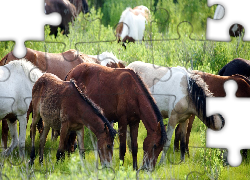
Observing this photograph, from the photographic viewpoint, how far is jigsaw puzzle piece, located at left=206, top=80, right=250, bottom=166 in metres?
7.17

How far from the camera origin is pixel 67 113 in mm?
7852

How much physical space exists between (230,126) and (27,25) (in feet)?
12.1

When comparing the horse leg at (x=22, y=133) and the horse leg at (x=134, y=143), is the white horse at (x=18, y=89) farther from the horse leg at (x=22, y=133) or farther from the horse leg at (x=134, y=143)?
the horse leg at (x=134, y=143)

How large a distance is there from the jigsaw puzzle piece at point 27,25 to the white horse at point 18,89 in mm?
567

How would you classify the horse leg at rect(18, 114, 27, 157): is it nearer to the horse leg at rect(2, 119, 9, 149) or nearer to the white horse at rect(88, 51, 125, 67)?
the horse leg at rect(2, 119, 9, 149)

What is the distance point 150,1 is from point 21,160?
38.7ft

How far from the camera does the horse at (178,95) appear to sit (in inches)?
328

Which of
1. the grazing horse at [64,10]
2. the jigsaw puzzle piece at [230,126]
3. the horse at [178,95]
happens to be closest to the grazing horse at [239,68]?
the horse at [178,95]

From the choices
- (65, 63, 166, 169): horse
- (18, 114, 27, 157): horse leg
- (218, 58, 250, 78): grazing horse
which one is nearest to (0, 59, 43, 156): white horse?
(18, 114, 27, 157): horse leg

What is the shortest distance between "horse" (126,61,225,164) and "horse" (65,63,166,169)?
0.40 metres

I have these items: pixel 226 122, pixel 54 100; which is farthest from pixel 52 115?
pixel 226 122

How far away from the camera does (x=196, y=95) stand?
8406 millimetres

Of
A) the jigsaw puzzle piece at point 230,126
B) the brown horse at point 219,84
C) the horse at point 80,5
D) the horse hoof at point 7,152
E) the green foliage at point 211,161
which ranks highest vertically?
the horse at point 80,5

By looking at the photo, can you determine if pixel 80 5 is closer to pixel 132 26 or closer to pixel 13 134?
pixel 132 26
